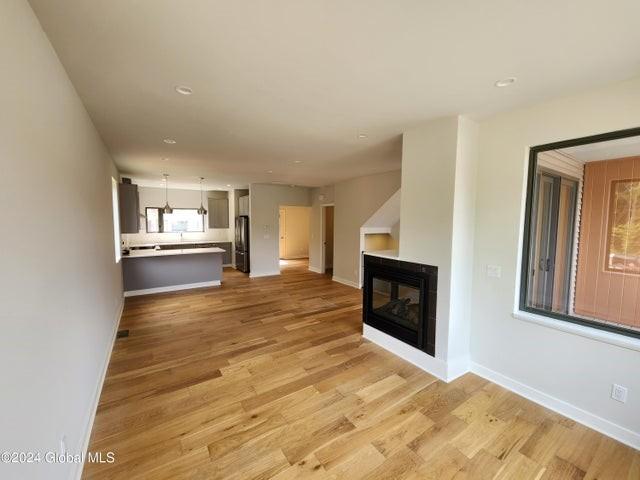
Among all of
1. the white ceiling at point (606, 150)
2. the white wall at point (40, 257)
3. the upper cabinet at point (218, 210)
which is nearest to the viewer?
the white wall at point (40, 257)

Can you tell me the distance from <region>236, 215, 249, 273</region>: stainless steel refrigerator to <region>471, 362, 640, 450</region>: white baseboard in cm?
633

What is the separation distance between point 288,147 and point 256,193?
3.96m

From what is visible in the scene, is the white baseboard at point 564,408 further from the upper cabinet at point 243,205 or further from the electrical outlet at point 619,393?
the upper cabinet at point 243,205

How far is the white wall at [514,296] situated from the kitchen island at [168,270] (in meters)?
5.64

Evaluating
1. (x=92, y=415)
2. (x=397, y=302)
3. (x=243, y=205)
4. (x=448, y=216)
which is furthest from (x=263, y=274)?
(x=448, y=216)

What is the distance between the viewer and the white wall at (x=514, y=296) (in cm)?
203

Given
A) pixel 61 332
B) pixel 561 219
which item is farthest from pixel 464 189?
pixel 61 332

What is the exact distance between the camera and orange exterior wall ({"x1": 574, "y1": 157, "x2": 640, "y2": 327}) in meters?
2.12

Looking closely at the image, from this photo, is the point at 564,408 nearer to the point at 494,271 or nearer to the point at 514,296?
the point at 514,296

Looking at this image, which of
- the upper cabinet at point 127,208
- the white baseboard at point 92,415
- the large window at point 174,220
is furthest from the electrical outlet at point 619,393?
the large window at point 174,220

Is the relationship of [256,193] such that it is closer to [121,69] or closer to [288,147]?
[288,147]

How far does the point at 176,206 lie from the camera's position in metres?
8.63

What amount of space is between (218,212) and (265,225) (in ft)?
7.99

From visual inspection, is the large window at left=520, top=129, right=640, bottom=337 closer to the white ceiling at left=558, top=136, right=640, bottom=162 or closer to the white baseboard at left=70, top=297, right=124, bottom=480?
the white ceiling at left=558, top=136, right=640, bottom=162
